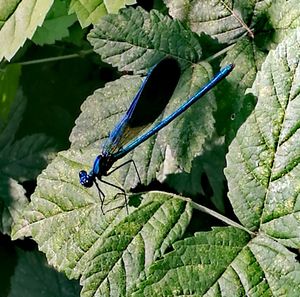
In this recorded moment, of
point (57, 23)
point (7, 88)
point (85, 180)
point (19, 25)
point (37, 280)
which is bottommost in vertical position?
point (37, 280)

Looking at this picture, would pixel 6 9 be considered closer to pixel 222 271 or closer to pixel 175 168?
pixel 175 168

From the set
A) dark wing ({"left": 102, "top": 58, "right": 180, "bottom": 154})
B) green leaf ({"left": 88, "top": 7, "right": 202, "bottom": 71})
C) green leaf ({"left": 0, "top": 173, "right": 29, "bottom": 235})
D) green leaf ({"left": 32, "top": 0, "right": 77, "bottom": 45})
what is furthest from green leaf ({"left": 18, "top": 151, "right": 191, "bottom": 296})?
green leaf ({"left": 32, "top": 0, "right": 77, "bottom": 45})

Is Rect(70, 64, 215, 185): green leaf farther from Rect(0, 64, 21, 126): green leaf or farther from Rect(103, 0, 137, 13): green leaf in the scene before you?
Rect(0, 64, 21, 126): green leaf

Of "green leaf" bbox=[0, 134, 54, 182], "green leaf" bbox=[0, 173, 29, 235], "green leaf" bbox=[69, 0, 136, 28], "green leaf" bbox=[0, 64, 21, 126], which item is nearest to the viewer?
"green leaf" bbox=[69, 0, 136, 28]

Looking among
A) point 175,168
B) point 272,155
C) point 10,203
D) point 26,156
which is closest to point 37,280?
point 10,203

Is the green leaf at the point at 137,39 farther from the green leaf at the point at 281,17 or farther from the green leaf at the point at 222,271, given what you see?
the green leaf at the point at 222,271

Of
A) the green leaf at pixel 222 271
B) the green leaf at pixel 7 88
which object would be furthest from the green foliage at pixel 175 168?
the green leaf at pixel 7 88

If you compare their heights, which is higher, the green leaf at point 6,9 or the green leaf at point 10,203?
the green leaf at point 6,9
